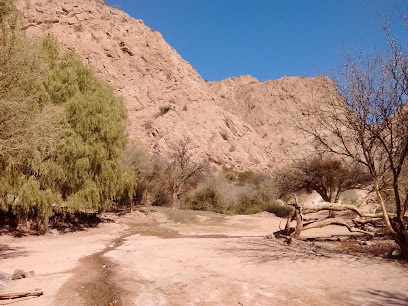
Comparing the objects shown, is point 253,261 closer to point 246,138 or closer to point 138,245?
point 138,245

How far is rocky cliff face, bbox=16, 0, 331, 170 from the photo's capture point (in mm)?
43812

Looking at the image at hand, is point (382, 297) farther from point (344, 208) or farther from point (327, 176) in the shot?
point (327, 176)

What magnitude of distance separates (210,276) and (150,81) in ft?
146

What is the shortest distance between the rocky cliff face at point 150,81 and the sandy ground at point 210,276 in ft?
98.8

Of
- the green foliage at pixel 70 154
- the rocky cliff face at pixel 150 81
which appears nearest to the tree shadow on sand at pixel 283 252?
Result: the green foliage at pixel 70 154

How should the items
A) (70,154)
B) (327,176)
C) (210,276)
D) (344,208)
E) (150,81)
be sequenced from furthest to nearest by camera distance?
(150,81) → (327,176) → (70,154) → (344,208) → (210,276)

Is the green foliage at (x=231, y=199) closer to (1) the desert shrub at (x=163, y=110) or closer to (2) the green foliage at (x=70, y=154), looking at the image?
(2) the green foliage at (x=70, y=154)

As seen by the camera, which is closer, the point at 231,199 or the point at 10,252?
the point at 10,252

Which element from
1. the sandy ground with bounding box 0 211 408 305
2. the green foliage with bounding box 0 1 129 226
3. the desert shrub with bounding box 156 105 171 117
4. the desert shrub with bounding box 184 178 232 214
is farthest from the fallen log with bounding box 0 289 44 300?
the desert shrub with bounding box 156 105 171 117

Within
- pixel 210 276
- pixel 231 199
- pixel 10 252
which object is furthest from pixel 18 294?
pixel 231 199

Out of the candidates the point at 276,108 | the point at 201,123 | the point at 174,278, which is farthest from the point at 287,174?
the point at 276,108

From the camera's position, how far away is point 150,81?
158 feet

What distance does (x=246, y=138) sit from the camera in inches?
2056

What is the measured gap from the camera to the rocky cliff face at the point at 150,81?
43.8 m
